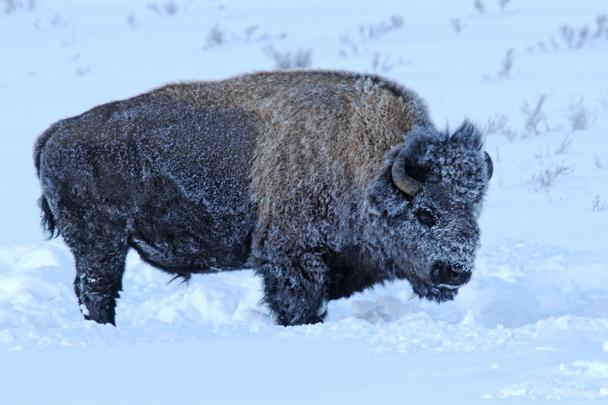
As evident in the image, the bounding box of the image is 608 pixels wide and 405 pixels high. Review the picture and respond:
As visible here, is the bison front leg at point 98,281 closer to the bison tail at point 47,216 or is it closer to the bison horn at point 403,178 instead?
Result: the bison tail at point 47,216

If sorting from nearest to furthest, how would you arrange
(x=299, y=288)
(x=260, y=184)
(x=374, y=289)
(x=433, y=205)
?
(x=433, y=205) < (x=299, y=288) < (x=260, y=184) < (x=374, y=289)

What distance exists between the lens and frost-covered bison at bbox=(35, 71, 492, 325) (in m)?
7.02

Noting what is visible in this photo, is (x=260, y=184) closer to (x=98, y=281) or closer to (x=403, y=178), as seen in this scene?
(x=403, y=178)

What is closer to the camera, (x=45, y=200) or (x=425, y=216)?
(x=425, y=216)

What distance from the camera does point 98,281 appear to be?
7289 millimetres

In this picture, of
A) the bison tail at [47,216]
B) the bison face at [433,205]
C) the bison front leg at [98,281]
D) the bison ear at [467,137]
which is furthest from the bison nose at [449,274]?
the bison tail at [47,216]

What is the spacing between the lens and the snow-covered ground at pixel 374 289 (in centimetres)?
464

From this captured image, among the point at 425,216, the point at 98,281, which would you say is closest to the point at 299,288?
the point at 425,216

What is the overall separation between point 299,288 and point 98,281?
3.92ft

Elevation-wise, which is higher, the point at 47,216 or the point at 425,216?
the point at 425,216

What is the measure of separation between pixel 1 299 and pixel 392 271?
97.7 inches

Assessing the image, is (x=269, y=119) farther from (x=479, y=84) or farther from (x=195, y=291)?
(x=479, y=84)

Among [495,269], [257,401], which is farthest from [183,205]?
[257,401]

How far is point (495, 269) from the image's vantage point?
8.16m
